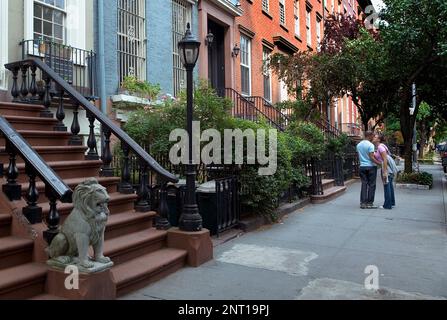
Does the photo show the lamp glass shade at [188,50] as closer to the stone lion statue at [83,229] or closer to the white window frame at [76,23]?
the stone lion statue at [83,229]

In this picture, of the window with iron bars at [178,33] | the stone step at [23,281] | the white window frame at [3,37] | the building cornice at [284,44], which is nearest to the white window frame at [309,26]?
the building cornice at [284,44]

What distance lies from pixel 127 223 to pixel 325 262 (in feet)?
8.41

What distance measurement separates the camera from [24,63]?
22.9 feet

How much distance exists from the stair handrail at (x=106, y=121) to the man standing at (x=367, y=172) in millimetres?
5708

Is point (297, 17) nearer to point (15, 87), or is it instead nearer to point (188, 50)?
point (15, 87)

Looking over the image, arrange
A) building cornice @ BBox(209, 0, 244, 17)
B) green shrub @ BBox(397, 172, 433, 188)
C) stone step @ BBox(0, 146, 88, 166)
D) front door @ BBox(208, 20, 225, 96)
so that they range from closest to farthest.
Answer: stone step @ BBox(0, 146, 88, 166) → building cornice @ BBox(209, 0, 244, 17) → green shrub @ BBox(397, 172, 433, 188) → front door @ BBox(208, 20, 225, 96)

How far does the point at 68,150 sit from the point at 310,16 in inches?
803

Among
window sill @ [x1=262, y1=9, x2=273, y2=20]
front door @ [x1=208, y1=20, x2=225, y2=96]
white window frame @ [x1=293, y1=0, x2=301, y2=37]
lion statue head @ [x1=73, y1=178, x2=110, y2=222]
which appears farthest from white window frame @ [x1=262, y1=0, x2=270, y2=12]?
lion statue head @ [x1=73, y1=178, x2=110, y2=222]

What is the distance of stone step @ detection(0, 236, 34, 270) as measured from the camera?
4.08 meters

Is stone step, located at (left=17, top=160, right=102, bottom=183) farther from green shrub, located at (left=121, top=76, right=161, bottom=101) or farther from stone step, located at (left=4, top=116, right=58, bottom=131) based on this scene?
green shrub, located at (left=121, top=76, right=161, bottom=101)

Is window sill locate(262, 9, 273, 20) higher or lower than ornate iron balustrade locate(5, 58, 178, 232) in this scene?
higher
